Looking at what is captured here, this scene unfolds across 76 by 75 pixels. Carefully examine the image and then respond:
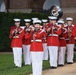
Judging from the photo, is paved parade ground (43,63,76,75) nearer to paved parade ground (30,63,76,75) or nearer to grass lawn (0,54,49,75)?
paved parade ground (30,63,76,75)

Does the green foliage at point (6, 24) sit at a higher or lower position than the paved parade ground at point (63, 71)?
higher

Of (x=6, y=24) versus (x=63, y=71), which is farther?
(x=6, y=24)

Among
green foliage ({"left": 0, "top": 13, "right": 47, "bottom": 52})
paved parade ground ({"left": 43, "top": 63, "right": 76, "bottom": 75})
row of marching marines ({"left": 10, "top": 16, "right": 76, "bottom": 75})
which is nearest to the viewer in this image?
paved parade ground ({"left": 43, "top": 63, "right": 76, "bottom": 75})

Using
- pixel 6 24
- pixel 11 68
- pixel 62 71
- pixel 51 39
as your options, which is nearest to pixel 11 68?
pixel 11 68

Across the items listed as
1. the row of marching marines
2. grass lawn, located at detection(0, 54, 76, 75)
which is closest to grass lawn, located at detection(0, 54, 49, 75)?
grass lawn, located at detection(0, 54, 76, 75)

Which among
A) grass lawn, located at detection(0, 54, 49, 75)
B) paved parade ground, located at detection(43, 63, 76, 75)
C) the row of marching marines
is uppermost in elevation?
the row of marching marines

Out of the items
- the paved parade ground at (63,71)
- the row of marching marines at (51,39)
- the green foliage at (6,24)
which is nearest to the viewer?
the paved parade ground at (63,71)

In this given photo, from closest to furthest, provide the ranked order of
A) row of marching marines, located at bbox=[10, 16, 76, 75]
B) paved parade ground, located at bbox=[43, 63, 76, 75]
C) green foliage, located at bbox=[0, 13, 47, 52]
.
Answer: paved parade ground, located at bbox=[43, 63, 76, 75], row of marching marines, located at bbox=[10, 16, 76, 75], green foliage, located at bbox=[0, 13, 47, 52]

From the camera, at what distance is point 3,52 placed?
25.0 meters

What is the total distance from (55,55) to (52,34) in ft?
2.71

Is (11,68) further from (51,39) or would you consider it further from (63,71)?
(63,71)

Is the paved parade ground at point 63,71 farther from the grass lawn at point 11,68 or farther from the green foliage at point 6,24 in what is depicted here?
the green foliage at point 6,24

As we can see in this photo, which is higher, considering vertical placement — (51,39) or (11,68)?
(51,39)

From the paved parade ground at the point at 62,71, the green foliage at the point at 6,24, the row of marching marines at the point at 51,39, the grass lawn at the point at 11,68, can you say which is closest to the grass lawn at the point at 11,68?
the grass lawn at the point at 11,68
